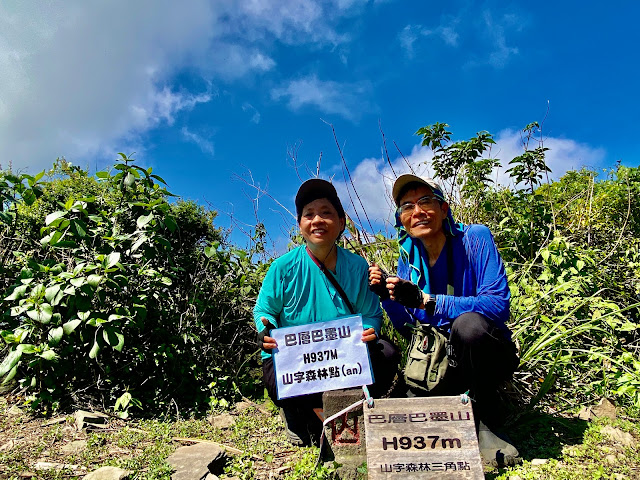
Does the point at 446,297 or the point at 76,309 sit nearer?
the point at 446,297

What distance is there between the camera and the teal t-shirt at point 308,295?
2707mm

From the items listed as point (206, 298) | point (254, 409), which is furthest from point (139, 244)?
point (254, 409)

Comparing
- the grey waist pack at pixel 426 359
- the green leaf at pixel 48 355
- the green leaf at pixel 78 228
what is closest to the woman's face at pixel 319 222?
the grey waist pack at pixel 426 359

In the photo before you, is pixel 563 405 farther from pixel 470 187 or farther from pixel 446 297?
pixel 470 187

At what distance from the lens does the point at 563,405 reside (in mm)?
3279

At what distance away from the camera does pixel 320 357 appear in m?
2.52

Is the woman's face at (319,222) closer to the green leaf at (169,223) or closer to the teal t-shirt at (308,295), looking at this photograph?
the teal t-shirt at (308,295)

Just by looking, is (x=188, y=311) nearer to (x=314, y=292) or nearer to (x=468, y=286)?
(x=314, y=292)

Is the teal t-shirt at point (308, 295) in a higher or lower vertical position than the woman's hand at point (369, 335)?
higher

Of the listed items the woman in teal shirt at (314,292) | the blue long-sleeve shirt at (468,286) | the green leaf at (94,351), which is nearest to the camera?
the blue long-sleeve shirt at (468,286)

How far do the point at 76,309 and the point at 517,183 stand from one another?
13.9 ft

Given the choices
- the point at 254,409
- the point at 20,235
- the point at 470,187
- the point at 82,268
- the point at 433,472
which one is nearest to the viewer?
the point at 433,472

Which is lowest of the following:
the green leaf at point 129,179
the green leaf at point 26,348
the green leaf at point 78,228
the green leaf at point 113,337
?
the green leaf at point 26,348

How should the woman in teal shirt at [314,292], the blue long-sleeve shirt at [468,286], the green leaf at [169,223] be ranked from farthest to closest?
the green leaf at [169,223], the woman in teal shirt at [314,292], the blue long-sleeve shirt at [468,286]
